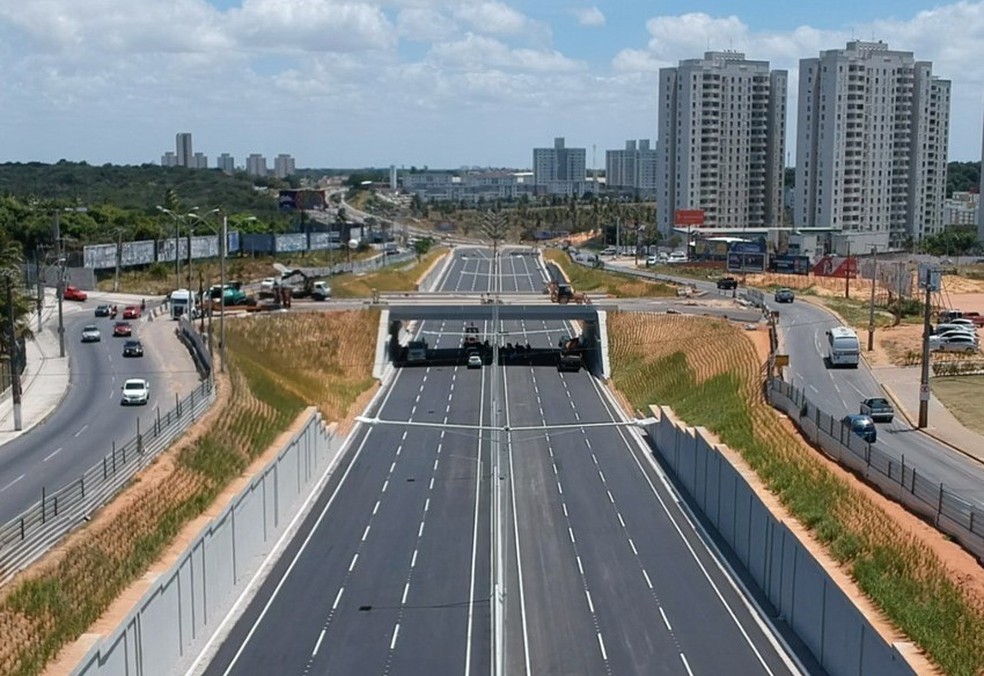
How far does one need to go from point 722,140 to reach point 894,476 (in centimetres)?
13657

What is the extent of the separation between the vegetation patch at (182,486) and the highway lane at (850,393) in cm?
1991

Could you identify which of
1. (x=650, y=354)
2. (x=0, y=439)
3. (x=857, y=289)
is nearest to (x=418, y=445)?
(x=0, y=439)

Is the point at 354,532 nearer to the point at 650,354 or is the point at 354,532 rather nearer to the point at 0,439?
the point at 0,439

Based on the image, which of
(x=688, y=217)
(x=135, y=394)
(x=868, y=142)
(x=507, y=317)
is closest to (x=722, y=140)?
(x=868, y=142)

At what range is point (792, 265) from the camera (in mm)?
117875

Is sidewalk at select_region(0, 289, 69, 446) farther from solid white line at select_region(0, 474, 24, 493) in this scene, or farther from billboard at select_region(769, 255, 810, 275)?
billboard at select_region(769, 255, 810, 275)

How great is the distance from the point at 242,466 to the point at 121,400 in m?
11.3

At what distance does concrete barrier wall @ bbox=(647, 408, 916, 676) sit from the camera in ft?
78.3

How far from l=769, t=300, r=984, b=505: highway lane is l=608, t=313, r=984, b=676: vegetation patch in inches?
99.2

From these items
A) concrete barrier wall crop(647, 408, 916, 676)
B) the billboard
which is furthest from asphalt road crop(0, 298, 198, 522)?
the billboard

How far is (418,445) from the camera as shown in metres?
51.3

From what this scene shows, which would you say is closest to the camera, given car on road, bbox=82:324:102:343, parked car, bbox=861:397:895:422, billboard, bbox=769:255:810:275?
parked car, bbox=861:397:895:422

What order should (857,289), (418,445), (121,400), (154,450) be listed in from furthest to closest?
(857,289) → (418,445) → (121,400) → (154,450)

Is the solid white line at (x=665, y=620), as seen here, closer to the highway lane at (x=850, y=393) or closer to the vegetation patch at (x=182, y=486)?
the highway lane at (x=850, y=393)
